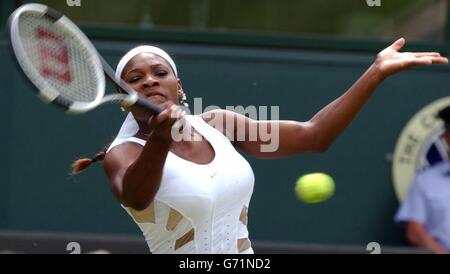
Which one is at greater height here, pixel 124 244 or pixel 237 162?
pixel 237 162

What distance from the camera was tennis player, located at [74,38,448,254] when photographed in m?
4.04

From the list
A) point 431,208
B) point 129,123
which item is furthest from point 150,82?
point 431,208

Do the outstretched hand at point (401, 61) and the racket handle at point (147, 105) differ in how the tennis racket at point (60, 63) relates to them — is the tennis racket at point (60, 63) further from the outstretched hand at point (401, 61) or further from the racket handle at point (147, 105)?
the outstretched hand at point (401, 61)

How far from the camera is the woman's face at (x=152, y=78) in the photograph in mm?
4152

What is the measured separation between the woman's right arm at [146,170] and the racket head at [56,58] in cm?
24

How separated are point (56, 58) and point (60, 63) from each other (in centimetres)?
2

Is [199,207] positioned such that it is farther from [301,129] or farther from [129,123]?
[301,129]

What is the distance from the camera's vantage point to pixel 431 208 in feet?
20.6

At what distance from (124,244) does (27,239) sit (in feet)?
1.65

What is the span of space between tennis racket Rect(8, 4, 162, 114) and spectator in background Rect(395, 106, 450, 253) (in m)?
2.55

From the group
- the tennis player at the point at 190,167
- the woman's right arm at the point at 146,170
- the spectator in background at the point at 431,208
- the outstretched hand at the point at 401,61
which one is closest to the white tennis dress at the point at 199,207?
the tennis player at the point at 190,167

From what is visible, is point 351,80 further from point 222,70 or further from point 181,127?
point 181,127

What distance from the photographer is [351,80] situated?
274 inches
